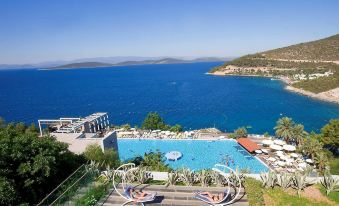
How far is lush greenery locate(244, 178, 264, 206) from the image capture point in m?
13.3

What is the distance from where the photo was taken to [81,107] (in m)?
88.6

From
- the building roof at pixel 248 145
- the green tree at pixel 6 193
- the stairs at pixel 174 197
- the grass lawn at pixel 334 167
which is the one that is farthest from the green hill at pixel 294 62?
the green tree at pixel 6 193

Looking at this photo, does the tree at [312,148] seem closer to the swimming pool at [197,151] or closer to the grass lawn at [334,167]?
the grass lawn at [334,167]

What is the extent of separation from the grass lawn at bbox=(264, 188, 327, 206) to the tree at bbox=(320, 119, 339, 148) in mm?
21019

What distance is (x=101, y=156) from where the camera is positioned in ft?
67.3

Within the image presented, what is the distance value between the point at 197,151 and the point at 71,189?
21723 millimetres

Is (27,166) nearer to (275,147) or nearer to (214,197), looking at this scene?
(214,197)

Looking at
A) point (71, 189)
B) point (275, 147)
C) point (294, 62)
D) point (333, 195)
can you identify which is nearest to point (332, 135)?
point (275, 147)

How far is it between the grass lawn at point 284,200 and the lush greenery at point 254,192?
409 millimetres

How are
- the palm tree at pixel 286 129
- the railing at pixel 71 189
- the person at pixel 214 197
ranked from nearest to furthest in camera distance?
the railing at pixel 71 189, the person at pixel 214 197, the palm tree at pixel 286 129

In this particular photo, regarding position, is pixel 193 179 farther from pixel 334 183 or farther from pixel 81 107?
pixel 81 107

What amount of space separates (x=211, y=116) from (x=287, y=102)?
23.3 meters

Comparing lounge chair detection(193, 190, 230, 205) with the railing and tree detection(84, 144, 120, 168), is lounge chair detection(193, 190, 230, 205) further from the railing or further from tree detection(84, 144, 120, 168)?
tree detection(84, 144, 120, 168)

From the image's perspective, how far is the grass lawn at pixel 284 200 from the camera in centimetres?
1355
